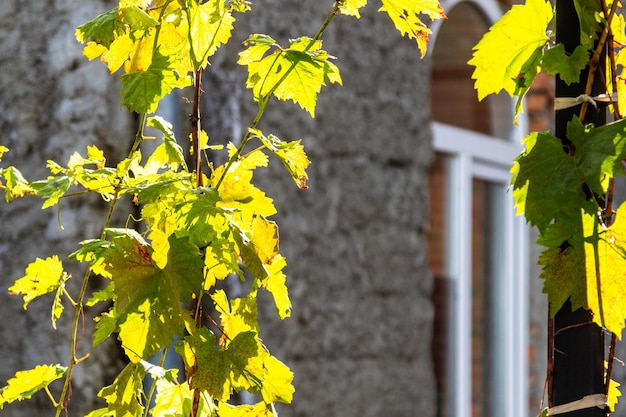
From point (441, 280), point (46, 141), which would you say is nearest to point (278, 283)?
point (46, 141)

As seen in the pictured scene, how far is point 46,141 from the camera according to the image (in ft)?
10.3

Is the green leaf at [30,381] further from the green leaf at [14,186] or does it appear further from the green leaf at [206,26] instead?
the green leaf at [206,26]

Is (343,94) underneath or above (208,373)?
above

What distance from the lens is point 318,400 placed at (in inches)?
147

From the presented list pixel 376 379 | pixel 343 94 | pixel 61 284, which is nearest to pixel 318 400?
pixel 376 379

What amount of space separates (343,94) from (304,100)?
238 cm

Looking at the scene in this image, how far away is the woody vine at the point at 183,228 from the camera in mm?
1429

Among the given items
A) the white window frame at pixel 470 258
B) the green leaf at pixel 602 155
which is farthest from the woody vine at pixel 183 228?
the white window frame at pixel 470 258

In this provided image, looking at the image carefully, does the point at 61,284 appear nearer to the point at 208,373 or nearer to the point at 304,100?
the point at 208,373

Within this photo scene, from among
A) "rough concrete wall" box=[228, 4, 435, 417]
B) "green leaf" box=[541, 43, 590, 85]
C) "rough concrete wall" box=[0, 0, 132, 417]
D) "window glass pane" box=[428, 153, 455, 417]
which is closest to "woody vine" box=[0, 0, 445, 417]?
"green leaf" box=[541, 43, 590, 85]

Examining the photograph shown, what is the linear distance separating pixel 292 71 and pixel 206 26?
0.40 ft

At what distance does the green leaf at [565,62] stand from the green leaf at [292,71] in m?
0.26

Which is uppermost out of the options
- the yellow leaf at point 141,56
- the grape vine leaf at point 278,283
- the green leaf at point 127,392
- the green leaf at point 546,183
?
the yellow leaf at point 141,56

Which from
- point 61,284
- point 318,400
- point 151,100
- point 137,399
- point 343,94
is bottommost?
point 318,400
